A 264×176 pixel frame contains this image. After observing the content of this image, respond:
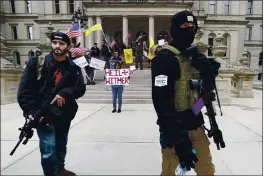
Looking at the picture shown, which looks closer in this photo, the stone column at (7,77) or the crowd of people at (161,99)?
the crowd of people at (161,99)

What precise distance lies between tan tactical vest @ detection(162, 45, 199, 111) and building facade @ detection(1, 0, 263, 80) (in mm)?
20645

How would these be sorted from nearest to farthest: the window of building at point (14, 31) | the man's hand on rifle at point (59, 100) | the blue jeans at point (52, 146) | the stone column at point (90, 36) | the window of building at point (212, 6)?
the man's hand on rifle at point (59, 100)
the blue jeans at point (52, 146)
the stone column at point (90, 36)
the window of building at point (212, 6)
the window of building at point (14, 31)

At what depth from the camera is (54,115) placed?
6.77 feet

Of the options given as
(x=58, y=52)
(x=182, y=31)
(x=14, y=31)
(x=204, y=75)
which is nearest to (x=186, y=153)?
(x=204, y=75)

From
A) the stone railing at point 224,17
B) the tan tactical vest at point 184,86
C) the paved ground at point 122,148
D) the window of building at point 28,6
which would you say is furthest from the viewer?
the window of building at point 28,6

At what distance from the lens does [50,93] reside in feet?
6.89

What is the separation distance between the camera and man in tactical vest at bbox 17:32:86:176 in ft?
6.71

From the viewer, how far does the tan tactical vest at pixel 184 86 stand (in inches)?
72.5

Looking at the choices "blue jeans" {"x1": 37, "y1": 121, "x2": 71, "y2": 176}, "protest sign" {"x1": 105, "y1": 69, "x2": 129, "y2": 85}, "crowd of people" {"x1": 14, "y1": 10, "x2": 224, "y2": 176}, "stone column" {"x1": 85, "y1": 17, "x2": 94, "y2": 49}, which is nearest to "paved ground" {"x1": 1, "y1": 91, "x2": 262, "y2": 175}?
"blue jeans" {"x1": 37, "y1": 121, "x2": 71, "y2": 176}

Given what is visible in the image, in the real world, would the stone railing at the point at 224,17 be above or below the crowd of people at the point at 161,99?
above

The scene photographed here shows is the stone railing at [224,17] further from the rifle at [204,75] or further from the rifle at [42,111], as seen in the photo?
the rifle at [42,111]

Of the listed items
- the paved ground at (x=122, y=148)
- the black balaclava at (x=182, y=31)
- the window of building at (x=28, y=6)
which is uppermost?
the window of building at (x=28, y=6)

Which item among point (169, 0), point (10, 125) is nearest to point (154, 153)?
point (10, 125)

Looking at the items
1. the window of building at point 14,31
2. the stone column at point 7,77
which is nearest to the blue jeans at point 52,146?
the stone column at point 7,77
